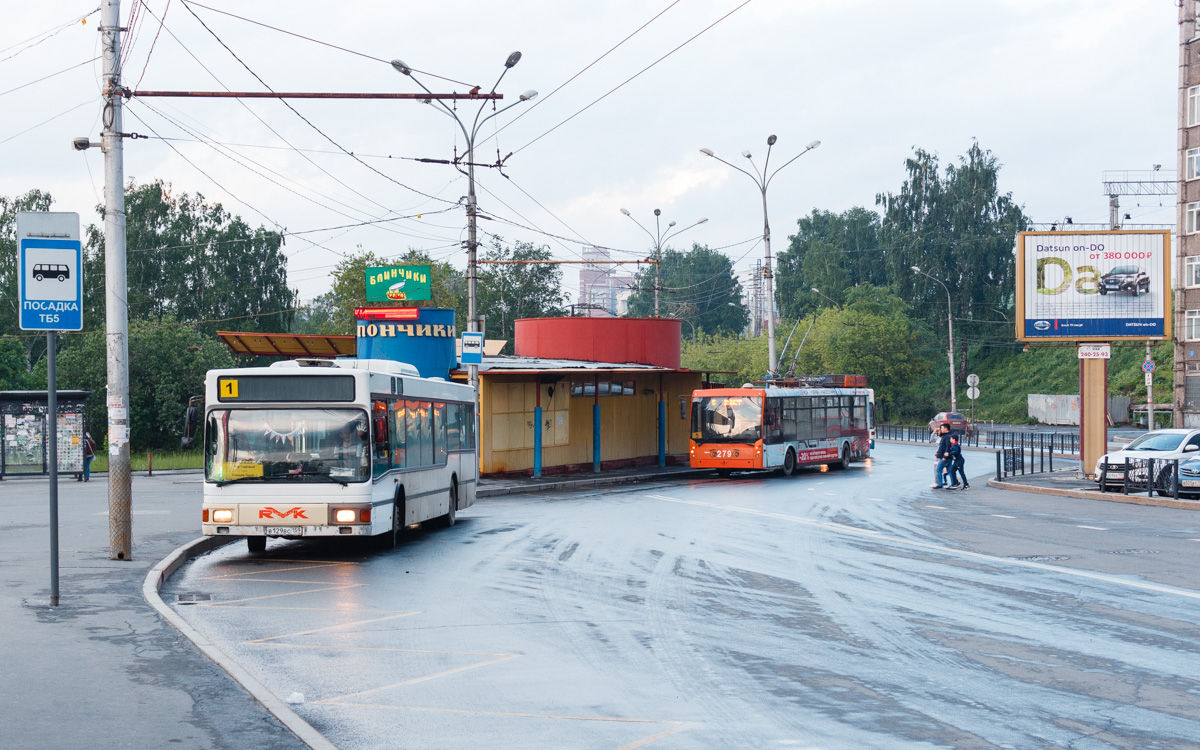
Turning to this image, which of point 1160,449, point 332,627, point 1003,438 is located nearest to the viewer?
point 332,627

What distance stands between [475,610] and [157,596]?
311 cm

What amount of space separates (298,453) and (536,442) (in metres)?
18.1

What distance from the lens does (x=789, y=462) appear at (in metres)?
36.0

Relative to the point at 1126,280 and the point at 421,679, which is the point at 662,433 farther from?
the point at 421,679

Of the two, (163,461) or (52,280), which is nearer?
(52,280)

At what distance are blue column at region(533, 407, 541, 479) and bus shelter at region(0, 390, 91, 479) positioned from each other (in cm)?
1377

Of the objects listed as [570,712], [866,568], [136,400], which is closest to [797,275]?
[136,400]

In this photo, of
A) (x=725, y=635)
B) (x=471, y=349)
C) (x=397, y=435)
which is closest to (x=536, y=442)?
(x=471, y=349)

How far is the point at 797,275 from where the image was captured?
112562mm

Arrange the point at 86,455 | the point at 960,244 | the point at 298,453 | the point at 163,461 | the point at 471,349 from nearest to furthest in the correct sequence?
the point at 298,453 < the point at 471,349 < the point at 86,455 < the point at 163,461 < the point at 960,244

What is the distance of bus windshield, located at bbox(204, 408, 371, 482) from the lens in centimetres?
1503

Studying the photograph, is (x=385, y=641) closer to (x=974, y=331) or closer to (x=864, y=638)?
(x=864, y=638)

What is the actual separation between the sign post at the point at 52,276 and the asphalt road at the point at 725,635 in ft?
7.32

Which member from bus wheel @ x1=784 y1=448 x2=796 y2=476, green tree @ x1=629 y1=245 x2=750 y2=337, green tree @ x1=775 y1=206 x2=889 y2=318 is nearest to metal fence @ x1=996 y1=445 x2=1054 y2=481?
bus wheel @ x1=784 y1=448 x2=796 y2=476
